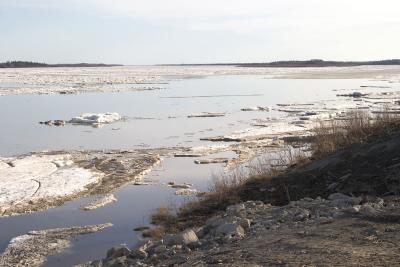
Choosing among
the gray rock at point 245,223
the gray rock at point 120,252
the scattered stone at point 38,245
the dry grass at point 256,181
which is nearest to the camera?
the gray rock at point 120,252

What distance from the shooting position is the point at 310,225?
21.6 feet

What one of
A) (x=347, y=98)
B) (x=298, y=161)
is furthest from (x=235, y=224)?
(x=347, y=98)

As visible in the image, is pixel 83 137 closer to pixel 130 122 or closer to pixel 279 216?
pixel 130 122

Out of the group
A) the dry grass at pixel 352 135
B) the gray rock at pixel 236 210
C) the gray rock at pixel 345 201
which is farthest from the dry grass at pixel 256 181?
the gray rock at pixel 345 201

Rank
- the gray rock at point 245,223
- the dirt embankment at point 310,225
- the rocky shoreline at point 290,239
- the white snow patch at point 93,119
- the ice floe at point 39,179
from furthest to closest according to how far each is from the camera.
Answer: the white snow patch at point 93,119 → the ice floe at point 39,179 → the gray rock at point 245,223 → the dirt embankment at point 310,225 → the rocky shoreline at point 290,239

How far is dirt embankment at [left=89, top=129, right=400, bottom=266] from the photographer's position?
5.26 metres

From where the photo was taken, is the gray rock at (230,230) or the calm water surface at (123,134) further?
the calm water surface at (123,134)

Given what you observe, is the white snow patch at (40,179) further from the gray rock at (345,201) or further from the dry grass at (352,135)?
the gray rock at (345,201)

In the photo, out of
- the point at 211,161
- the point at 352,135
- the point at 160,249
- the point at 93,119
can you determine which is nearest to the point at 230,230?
the point at 160,249

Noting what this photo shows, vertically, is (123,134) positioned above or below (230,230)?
below

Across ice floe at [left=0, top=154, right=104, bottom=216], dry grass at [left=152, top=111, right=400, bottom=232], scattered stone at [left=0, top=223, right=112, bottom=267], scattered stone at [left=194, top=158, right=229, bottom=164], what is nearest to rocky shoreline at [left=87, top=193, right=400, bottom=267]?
scattered stone at [left=0, top=223, right=112, bottom=267]

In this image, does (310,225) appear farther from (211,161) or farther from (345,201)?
(211,161)

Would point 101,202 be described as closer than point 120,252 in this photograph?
No

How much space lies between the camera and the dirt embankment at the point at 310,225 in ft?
17.3
